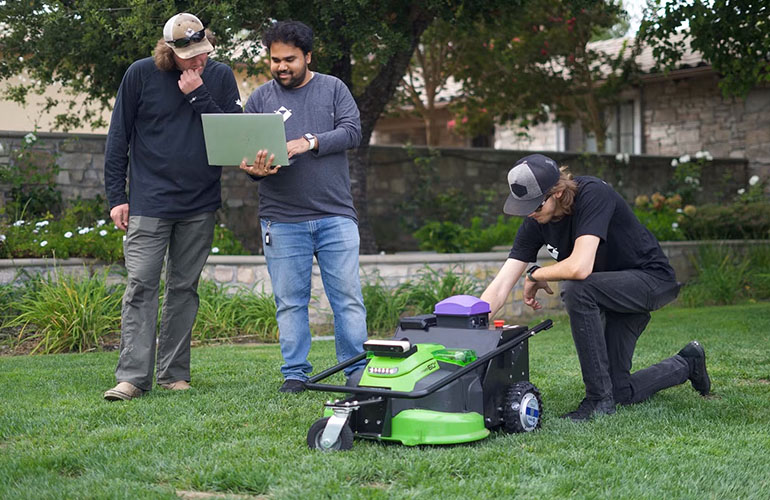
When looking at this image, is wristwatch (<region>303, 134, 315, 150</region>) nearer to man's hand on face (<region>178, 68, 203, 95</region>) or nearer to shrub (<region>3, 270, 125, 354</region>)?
man's hand on face (<region>178, 68, 203, 95</region>)

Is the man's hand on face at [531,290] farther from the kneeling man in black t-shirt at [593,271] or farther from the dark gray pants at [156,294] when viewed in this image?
the dark gray pants at [156,294]

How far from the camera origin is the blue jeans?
4684 millimetres

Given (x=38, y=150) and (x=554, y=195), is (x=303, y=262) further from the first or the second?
(x=38, y=150)

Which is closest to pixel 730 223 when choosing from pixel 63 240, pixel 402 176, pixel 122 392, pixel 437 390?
pixel 402 176

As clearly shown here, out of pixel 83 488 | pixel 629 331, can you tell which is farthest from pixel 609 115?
pixel 83 488

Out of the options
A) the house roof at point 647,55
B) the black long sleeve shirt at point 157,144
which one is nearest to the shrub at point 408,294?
the black long sleeve shirt at point 157,144

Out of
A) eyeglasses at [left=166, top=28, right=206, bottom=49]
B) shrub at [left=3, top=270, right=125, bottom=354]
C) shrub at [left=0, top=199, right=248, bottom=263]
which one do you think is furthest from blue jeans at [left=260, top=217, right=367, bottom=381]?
shrub at [left=0, top=199, right=248, bottom=263]

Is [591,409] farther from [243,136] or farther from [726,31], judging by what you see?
[726,31]

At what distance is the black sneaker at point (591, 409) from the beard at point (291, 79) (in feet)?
6.98

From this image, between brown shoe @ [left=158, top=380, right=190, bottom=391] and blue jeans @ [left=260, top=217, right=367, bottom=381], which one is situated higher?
blue jeans @ [left=260, top=217, right=367, bottom=381]

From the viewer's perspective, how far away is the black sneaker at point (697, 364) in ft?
15.0

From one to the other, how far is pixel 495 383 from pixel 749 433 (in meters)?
1.08

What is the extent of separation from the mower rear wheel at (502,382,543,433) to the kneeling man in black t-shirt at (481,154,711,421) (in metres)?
0.32

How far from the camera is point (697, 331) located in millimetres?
7508
